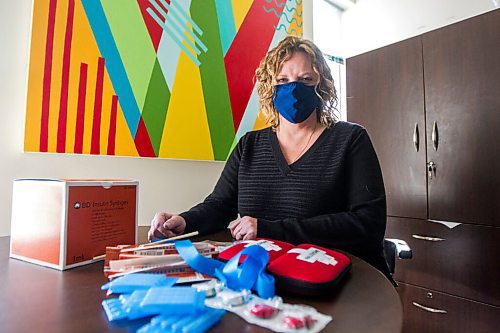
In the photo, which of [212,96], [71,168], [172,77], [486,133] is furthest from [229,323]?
[486,133]

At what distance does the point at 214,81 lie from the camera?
5.44 ft

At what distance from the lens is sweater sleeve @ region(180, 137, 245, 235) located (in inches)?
39.9

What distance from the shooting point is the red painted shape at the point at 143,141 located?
1.37 metres

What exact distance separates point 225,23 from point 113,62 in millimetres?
656

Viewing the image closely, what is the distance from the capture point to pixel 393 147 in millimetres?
1896

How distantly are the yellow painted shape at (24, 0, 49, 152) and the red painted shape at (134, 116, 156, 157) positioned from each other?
34 cm

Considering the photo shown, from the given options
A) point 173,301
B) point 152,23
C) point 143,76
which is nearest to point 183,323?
point 173,301

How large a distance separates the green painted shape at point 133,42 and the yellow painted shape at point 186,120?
0.13 metres

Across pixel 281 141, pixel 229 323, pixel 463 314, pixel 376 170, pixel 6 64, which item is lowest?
pixel 463 314

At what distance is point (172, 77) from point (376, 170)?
2.98 feet

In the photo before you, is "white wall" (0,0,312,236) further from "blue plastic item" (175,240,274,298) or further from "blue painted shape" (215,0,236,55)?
"blue plastic item" (175,240,274,298)

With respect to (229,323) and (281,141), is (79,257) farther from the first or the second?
(281,141)

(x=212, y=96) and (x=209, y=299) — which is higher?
(x=212, y=96)

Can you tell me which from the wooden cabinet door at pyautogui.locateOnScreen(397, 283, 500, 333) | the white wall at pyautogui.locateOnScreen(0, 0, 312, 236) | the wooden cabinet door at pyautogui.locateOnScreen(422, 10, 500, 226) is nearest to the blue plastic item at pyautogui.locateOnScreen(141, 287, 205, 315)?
the white wall at pyautogui.locateOnScreen(0, 0, 312, 236)
